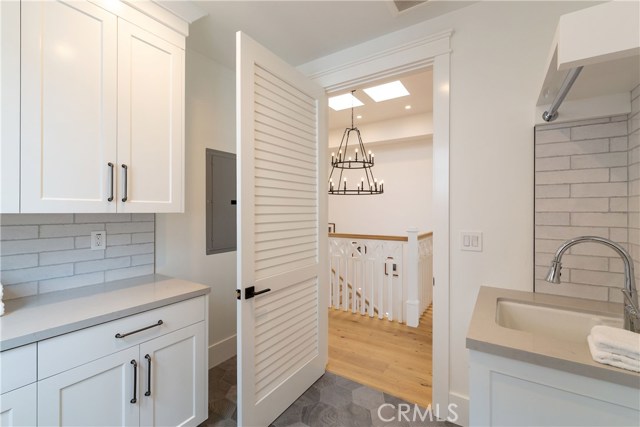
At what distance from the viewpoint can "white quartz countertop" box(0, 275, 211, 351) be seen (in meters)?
1.00

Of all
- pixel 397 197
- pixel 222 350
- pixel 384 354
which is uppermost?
pixel 397 197

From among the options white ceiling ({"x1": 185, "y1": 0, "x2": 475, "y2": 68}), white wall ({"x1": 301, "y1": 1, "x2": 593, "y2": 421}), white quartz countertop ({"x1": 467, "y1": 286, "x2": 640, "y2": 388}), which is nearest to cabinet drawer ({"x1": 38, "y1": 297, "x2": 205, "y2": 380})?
white quartz countertop ({"x1": 467, "y1": 286, "x2": 640, "y2": 388})

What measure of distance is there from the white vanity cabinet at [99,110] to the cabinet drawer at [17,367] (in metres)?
0.55

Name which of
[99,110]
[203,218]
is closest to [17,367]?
[99,110]

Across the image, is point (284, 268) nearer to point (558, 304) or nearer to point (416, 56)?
point (558, 304)

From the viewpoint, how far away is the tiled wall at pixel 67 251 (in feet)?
4.35

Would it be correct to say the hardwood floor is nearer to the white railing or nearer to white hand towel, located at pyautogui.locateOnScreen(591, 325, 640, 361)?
the white railing

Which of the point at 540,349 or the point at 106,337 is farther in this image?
the point at 106,337

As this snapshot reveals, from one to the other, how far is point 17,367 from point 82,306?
1.02 ft

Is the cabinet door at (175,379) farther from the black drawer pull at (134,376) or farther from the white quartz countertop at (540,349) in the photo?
the white quartz countertop at (540,349)

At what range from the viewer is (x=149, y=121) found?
1.52 meters

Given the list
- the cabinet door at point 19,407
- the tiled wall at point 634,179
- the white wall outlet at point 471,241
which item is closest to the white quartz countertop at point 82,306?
the cabinet door at point 19,407

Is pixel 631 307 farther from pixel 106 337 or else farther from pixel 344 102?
pixel 344 102

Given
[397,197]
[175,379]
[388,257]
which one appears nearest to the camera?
[175,379]
